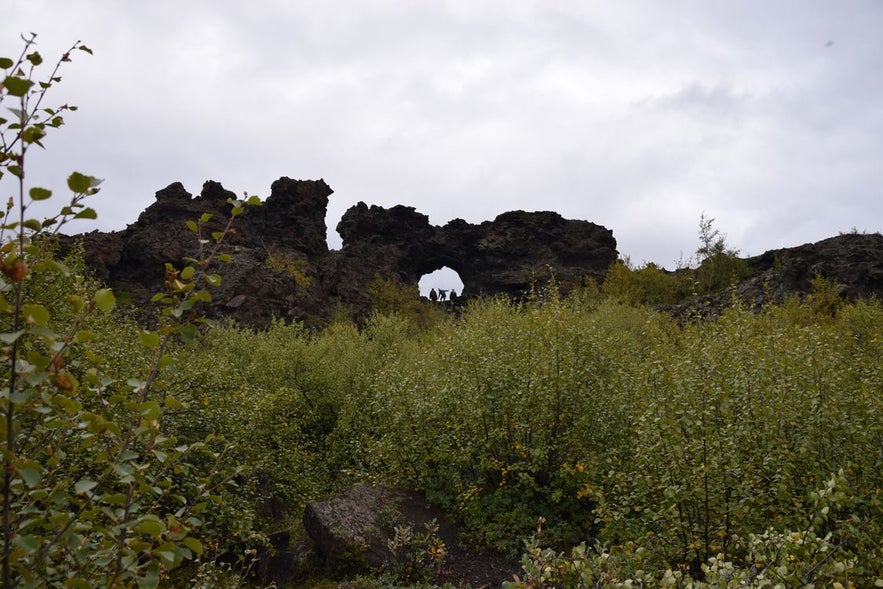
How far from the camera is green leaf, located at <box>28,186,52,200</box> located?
1.75m

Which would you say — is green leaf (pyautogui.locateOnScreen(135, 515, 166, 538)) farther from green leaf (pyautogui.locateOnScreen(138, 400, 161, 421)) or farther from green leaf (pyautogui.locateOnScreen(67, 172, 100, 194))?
green leaf (pyautogui.locateOnScreen(67, 172, 100, 194))

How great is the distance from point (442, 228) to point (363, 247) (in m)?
8.86

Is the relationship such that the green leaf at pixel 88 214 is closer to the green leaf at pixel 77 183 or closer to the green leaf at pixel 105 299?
the green leaf at pixel 77 183

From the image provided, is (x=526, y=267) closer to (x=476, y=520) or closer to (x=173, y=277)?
(x=476, y=520)

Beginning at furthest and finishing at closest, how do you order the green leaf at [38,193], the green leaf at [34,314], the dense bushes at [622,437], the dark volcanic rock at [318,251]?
the dark volcanic rock at [318,251] < the dense bushes at [622,437] < the green leaf at [38,193] < the green leaf at [34,314]

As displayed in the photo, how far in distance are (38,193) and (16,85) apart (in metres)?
0.35

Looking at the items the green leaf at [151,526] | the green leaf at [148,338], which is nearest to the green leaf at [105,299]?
the green leaf at [148,338]

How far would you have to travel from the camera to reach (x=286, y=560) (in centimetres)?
1023

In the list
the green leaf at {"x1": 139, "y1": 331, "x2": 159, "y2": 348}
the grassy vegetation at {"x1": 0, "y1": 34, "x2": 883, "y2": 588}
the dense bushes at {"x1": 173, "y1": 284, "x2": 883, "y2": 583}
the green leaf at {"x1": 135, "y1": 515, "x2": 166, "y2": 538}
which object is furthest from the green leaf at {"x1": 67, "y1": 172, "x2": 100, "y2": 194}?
the dense bushes at {"x1": 173, "y1": 284, "x2": 883, "y2": 583}

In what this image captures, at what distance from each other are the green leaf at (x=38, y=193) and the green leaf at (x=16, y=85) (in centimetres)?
32

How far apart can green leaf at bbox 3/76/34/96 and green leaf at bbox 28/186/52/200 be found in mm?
315

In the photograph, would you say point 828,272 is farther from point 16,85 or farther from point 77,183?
point 16,85

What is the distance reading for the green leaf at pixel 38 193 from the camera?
1746mm

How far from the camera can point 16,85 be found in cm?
177
